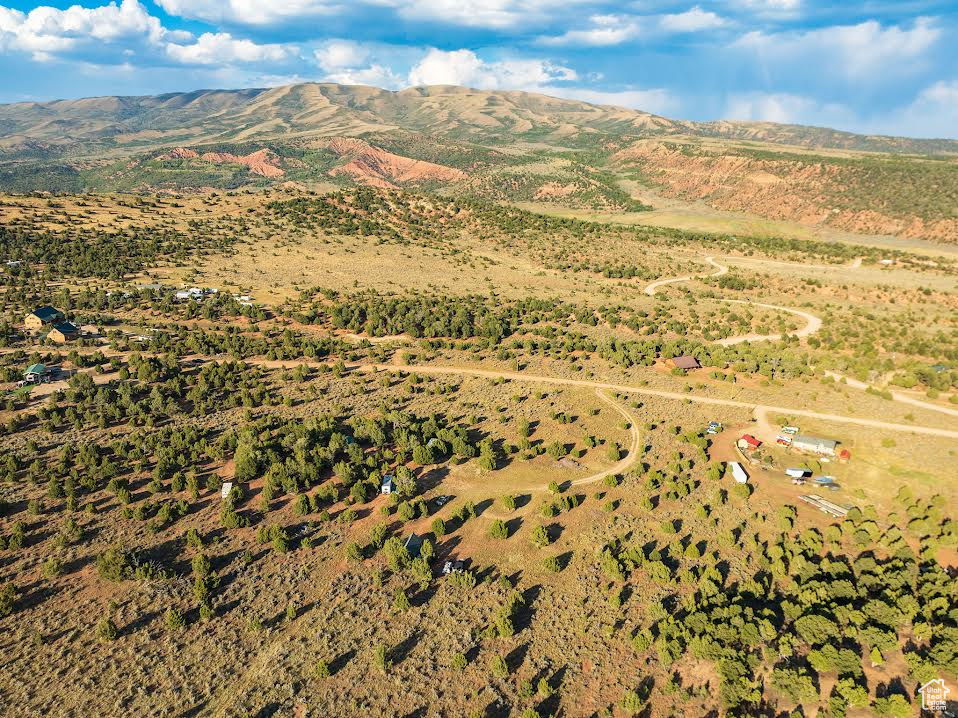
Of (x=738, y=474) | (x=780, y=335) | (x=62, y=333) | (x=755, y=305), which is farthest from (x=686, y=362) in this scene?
(x=62, y=333)

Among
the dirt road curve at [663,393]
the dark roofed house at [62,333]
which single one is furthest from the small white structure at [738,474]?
the dark roofed house at [62,333]

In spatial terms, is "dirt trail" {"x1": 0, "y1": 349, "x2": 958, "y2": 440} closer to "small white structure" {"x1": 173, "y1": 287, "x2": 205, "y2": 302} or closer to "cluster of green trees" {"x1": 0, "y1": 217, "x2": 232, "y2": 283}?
Answer: "small white structure" {"x1": 173, "y1": 287, "x2": 205, "y2": 302}

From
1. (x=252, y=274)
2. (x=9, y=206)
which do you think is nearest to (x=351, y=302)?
(x=252, y=274)

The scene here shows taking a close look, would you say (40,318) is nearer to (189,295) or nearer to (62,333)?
(62,333)

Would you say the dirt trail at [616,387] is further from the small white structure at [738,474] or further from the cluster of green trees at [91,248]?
the cluster of green trees at [91,248]

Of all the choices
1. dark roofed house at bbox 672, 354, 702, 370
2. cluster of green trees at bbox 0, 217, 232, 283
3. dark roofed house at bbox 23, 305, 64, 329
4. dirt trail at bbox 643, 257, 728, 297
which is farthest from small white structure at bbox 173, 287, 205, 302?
dirt trail at bbox 643, 257, 728, 297

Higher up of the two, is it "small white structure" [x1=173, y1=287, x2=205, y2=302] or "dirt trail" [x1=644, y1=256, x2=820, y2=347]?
"dirt trail" [x1=644, y1=256, x2=820, y2=347]

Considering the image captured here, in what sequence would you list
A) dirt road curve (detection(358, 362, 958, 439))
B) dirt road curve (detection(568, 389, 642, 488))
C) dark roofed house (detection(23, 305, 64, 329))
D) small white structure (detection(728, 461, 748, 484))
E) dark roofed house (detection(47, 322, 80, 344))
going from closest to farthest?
1. small white structure (detection(728, 461, 748, 484))
2. dirt road curve (detection(568, 389, 642, 488))
3. dirt road curve (detection(358, 362, 958, 439))
4. dark roofed house (detection(47, 322, 80, 344))
5. dark roofed house (detection(23, 305, 64, 329))
